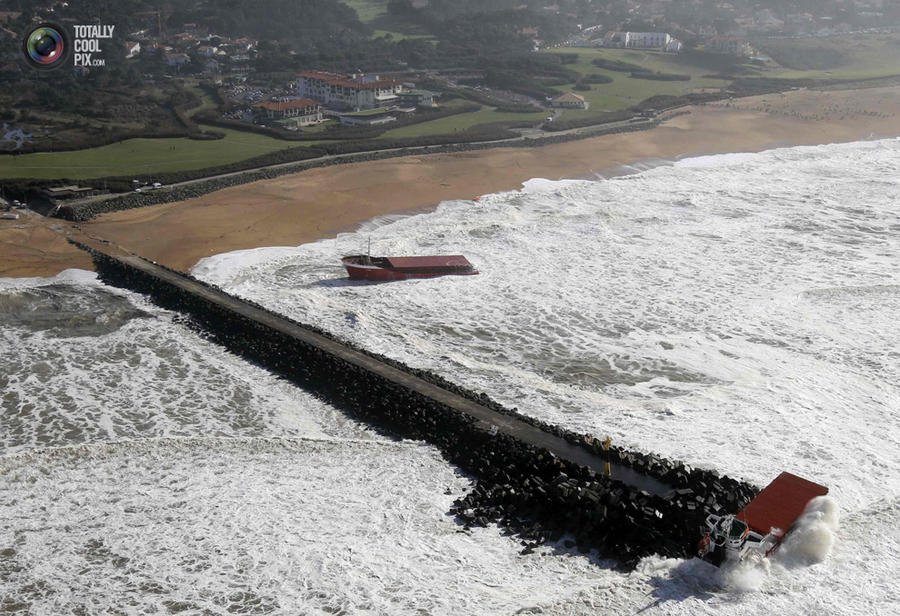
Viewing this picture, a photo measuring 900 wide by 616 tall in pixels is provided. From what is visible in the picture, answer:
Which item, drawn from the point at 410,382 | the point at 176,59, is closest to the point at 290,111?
the point at 176,59

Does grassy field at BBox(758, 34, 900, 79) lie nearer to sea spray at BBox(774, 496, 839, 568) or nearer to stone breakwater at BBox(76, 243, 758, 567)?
stone breakwater at BBox(76, 243, 758, 567)

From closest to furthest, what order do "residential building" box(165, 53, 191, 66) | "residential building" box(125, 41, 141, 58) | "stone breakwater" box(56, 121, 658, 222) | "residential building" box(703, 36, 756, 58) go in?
"stone breakwater" box(56, 121, 658, 222) < "residential building" box(165, 53, 191, 66) < "residential building" box(125, 41, 141, 58) < "residential building" box(703, 36, 756, 58)

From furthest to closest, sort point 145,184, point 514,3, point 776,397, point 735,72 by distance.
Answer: point 514,3, point 735,72, point 145,184, point 776,397

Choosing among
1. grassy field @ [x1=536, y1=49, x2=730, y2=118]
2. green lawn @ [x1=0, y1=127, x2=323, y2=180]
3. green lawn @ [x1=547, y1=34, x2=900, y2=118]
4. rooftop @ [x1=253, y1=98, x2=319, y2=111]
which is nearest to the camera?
green lawn @ [x1=0, y1=127, x2=323, y2=180]

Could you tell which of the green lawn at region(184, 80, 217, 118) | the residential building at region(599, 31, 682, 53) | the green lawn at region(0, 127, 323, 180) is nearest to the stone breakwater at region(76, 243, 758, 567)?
the green lawn at region(0, 127, 323, 180)

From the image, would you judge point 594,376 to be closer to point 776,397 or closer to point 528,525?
point 776,397

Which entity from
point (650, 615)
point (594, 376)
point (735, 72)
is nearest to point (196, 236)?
point (594, 376)
